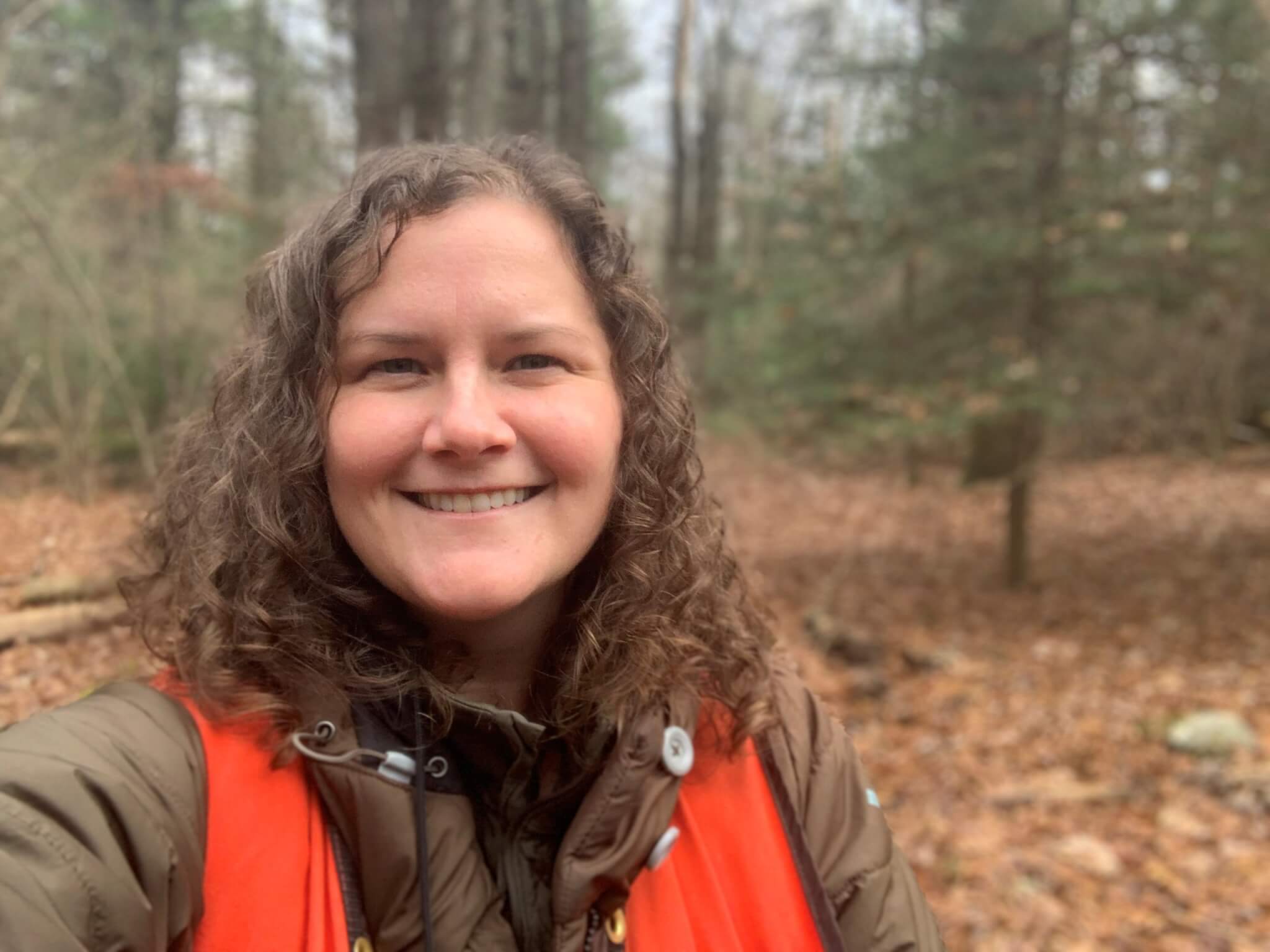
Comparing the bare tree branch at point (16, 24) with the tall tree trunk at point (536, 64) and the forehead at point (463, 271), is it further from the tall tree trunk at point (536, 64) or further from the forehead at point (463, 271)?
the tall tree trunk at point (536, 64)

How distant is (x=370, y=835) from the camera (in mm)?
1289

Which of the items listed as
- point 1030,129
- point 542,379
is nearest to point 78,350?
point 542,379

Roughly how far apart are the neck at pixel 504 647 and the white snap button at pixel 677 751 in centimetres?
28

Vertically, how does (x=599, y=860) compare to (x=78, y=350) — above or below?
below

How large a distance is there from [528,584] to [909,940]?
931 millimetres

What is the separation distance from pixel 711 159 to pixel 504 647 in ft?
66.3

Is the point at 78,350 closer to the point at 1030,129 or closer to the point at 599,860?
the point at 599,860

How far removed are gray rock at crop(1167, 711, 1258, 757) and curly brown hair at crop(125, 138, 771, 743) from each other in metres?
4.52

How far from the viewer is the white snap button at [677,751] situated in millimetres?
1491

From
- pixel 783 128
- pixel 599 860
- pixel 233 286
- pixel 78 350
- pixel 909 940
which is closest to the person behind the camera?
pixel 599 860

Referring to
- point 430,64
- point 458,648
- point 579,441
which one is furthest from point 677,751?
point 430,64

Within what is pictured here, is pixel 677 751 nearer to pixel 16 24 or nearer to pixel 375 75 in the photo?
pixel 16 24

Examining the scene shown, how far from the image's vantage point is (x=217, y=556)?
1.44 meters

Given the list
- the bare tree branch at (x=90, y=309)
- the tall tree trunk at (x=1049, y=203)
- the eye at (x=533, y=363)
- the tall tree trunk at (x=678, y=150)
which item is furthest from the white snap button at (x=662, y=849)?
the tall tree trunk at (x=678, y=150)
